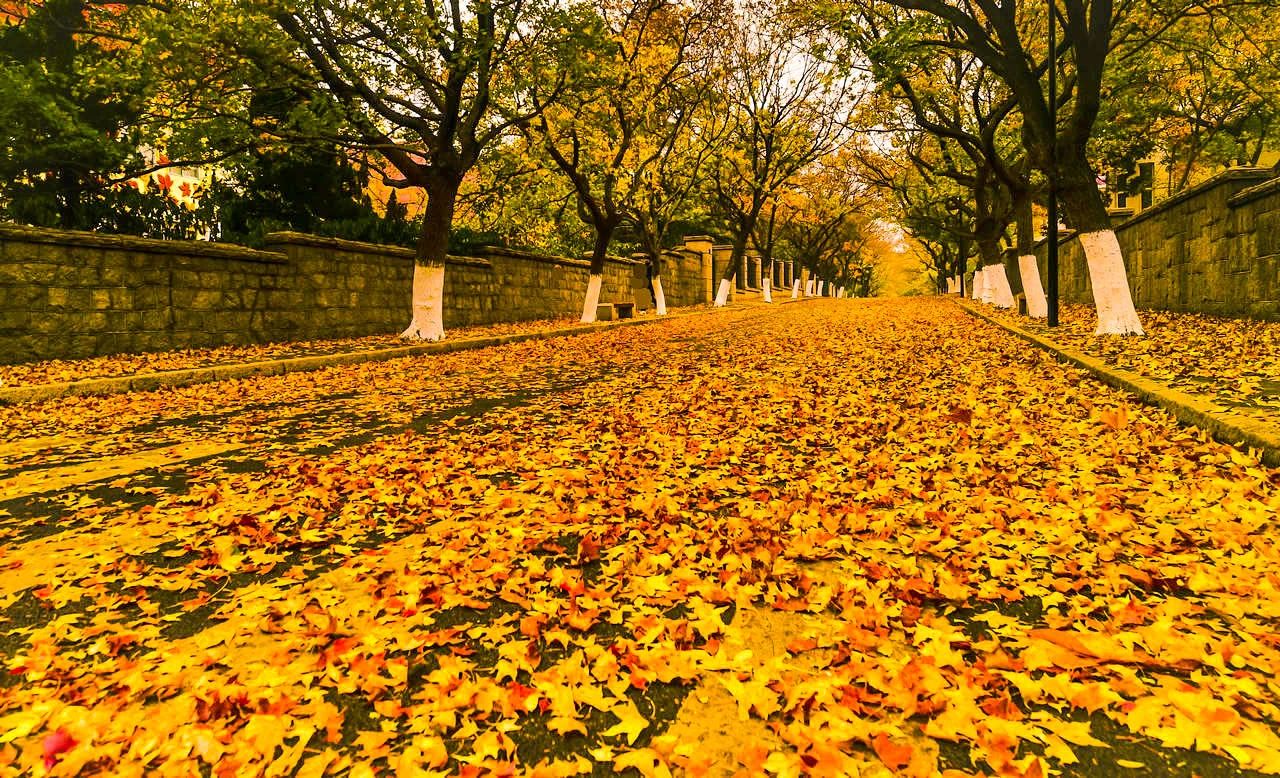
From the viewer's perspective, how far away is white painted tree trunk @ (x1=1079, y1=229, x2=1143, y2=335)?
9766 millimetres

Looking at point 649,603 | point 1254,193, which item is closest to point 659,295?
point 1254,193

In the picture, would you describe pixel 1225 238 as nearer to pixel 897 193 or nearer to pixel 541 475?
pixel 541 475

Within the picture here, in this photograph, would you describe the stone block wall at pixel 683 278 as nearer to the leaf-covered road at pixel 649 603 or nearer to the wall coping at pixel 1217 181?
the wall coping at pixel 1217 181

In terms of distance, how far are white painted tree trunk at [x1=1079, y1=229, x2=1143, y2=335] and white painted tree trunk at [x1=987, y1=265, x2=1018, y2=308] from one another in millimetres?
→ 11451

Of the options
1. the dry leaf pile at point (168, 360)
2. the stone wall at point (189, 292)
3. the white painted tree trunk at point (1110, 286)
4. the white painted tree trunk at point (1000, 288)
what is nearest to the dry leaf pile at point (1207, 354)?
the white painted tree trunk at point (1110, 286)

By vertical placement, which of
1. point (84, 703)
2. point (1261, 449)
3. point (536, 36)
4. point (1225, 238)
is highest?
point (536, 36)

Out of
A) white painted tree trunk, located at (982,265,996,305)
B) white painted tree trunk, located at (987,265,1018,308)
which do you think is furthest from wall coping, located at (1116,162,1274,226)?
white painted tree trunk, located at (982,265,996,305)

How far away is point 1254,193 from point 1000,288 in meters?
12.7

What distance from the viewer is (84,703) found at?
6.18 feet

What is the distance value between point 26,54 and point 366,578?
1740cm

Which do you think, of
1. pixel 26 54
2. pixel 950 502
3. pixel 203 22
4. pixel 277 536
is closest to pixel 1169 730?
pixel 950 502

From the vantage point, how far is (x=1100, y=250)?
10.1m

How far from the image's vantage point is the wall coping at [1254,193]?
345 inches

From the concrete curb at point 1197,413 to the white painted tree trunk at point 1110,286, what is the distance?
2.80 metres
